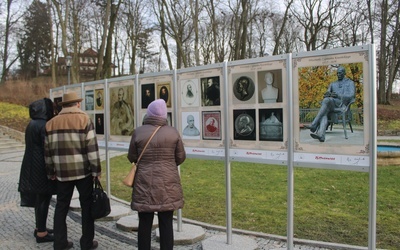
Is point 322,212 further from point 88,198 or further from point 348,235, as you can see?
point 88,198

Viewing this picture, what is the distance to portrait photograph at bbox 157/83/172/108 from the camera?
5.23 meters

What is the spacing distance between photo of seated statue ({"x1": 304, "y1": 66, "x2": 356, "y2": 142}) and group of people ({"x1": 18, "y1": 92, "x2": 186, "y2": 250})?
1.40m

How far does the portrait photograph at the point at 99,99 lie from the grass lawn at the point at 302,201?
210 cm

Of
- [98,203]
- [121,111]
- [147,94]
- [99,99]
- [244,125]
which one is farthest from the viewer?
[99,99]

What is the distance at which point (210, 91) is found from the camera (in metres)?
4.72

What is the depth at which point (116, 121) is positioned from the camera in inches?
239

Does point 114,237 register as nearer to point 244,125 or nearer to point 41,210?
point 41,210

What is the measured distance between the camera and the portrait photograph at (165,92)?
523 centimetres

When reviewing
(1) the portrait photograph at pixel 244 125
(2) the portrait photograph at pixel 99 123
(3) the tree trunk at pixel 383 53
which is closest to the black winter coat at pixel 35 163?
(2) the portrait photograph at pixel 99 123

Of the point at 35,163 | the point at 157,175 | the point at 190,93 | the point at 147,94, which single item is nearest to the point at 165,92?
the point at 147,94

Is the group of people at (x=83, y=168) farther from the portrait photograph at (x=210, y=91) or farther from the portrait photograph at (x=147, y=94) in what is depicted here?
the portrait photograph at (x=147, y=94)

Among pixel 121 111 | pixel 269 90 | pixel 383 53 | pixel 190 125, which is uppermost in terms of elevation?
pixel 383 53

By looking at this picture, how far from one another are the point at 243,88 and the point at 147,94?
1.74m

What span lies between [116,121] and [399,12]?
31442 millimetres
